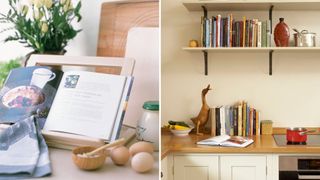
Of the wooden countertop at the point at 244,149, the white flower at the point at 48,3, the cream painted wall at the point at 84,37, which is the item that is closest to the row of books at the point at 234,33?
the wooden countertop at the point at 244,149

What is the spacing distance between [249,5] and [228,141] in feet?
2.88

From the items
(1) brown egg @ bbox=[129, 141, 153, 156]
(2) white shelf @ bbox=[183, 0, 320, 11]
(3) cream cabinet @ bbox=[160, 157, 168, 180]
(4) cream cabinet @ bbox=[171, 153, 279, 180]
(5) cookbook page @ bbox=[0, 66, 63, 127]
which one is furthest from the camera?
(2) white shelf @ bbox=[183, 0, 320, 11]

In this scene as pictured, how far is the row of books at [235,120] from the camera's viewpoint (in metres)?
2.80

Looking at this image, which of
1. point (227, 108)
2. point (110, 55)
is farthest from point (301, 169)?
point (110, 55)

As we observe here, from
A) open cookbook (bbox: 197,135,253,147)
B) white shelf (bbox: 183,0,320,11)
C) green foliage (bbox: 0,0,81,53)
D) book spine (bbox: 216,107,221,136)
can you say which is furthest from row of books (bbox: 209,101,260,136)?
green foliage (bbox: 0,0,81,53)

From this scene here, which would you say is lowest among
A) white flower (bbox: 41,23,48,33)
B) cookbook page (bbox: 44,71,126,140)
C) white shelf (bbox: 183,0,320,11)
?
cookbook page (bbox: 44,71,126,140)

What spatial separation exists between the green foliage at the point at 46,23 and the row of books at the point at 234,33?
41.6 inches

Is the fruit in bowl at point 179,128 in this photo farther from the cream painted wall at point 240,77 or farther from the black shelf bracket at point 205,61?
the black shelf bracket at point 205,61

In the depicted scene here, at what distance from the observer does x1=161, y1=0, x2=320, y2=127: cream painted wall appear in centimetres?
291

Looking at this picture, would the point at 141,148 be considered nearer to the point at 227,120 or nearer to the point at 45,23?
the point at 45,23

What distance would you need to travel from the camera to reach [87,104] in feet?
5.68

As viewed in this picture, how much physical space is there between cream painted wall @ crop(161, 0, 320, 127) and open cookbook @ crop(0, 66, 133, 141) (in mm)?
1223

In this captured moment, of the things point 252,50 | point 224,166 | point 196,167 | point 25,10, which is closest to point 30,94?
point 25,10

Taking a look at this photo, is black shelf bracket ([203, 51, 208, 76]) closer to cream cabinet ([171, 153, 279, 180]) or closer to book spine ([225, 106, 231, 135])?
book spine ([225, 106, 231, 135])
